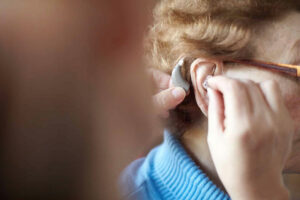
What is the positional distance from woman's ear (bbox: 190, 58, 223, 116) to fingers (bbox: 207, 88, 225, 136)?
0.11 meters

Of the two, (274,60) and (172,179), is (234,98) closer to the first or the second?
(274,60)

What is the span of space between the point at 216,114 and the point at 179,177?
0.33 metres

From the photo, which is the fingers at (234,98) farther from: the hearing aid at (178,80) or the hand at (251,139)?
the hearing aid at (178,80)

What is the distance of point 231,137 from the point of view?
75cm

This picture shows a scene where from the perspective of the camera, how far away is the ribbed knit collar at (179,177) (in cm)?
100

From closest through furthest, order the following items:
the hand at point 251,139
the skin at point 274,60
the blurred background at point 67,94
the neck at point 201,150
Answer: the blurred background at point 67,94, the hand at point 251,139, the skin at point 274,60, the neck at point 201,150

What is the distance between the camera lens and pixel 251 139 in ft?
2.43

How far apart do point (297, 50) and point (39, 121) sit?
753mm

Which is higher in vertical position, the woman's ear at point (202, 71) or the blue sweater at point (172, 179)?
the woman's ear at point (202, 71)

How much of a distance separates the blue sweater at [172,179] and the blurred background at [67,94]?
0.54m

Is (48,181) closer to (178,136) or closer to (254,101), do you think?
(254,101)

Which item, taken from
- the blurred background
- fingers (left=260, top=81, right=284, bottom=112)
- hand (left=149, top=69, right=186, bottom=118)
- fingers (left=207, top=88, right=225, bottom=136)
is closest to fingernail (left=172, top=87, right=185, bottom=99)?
hand (left=149, top=69, right=186, bottom=118)

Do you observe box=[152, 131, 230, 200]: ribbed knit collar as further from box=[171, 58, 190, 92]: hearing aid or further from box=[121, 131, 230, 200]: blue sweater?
box=[171, 58, 190, 92]: hearing aid

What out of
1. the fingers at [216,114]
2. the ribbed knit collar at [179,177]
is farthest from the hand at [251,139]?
the ribbed knit collar at [179,177]
